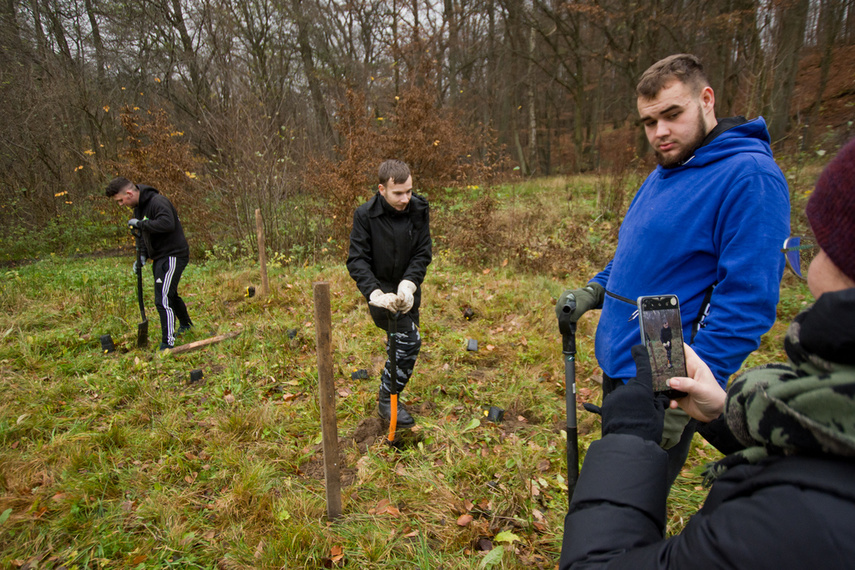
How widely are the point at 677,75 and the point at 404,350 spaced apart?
252cm

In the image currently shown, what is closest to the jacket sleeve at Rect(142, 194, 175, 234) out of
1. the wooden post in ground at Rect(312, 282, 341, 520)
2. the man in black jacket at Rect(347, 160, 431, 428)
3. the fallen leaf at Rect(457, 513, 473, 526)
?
the man in black jacket at Rect(347, 160, 431, 428)

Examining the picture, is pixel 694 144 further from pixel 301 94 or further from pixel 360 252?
pixel 301 94

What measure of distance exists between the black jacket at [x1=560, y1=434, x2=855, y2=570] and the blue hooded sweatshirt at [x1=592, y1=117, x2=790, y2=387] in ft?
2.57

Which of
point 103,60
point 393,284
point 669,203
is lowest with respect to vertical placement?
point 393,284


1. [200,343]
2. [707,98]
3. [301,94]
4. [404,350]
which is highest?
[301,94]

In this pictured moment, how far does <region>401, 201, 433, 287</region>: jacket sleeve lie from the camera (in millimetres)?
3410

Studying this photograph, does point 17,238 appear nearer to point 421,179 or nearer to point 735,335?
point 421,179

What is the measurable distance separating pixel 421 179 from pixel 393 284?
22.1 ft

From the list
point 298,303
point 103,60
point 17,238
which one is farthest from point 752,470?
point 103,60

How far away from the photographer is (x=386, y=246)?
11.0 feet

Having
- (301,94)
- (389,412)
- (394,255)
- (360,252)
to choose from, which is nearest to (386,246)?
(394,255)

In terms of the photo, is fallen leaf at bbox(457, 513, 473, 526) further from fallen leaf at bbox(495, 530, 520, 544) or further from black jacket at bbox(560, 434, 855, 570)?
black jacket at bbox(560, 434, 855, 570)

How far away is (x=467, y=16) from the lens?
1745cm

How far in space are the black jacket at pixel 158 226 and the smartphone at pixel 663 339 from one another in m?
5.56
